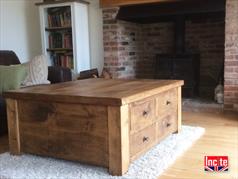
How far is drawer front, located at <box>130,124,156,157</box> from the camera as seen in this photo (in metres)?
1.88

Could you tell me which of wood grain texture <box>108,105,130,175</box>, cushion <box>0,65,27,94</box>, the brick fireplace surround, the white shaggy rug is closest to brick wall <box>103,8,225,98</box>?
the brick fireplace surround

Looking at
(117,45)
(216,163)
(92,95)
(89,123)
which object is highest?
(117,45)

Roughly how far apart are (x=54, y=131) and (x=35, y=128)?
0.17 m

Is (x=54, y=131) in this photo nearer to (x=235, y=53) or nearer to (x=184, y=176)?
(x=184, y=176)

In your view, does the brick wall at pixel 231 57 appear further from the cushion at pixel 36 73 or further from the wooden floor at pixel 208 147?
the cushion at pixel 36 73

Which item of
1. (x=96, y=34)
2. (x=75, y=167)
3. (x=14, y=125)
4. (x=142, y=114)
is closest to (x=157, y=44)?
(x=96, y=34)

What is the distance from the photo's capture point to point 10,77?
8.73ft

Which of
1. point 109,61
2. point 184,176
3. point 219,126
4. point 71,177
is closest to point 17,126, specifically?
point 71,177

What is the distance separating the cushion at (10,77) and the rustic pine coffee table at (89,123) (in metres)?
0.56

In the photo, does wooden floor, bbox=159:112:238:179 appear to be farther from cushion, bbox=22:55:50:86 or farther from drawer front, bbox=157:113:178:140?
cushion, bbox=22:55:50:86

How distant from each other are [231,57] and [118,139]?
2160mm

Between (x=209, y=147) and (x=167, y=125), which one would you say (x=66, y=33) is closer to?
(x=167, y=125)

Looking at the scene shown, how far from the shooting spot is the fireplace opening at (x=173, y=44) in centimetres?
405

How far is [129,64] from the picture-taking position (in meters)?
4.43
